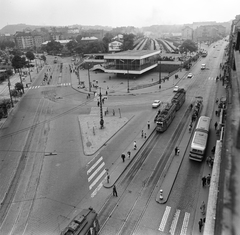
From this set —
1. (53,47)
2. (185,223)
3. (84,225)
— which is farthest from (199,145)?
(53,47)

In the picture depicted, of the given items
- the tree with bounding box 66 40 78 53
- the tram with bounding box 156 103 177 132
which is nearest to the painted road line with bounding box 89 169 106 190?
the tram with bounding box 156 103 177 132

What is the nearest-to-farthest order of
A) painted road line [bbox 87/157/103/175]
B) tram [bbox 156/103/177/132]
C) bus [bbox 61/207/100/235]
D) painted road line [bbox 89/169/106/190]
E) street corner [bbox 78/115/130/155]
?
1. bus [bbox 61/207/100/235]
2. painted road line [bbox 89/169/106/190]
3. painted road line [bbox 87/157/103/175]
4. street corner [bbox 78/115/130/155]
5. tram [bbox 156/103/177/132]

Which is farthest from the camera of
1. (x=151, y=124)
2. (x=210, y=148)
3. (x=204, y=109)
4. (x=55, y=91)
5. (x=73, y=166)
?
(x=55, y=91)

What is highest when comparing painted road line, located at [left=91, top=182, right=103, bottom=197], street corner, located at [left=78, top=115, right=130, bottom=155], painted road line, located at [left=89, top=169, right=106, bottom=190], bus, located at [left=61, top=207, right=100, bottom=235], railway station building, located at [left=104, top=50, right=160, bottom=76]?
railway station building, located at [left=104, top=50, right=160, bottom=76]

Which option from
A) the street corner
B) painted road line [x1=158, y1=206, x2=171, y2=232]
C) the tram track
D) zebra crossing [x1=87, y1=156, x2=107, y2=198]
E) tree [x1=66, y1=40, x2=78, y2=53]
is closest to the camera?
painted road line [x1=158, y1=206, x2=171, y2=232]

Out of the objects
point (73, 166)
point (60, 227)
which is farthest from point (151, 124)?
point (60, 227)

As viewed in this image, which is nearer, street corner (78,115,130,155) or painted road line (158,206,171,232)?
painted road line (158,206,171,232)

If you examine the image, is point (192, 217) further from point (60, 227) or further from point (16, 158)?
point (16, 158)

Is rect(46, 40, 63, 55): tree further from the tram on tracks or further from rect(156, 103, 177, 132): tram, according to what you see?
rect(156, 103, 177, 132): tram
